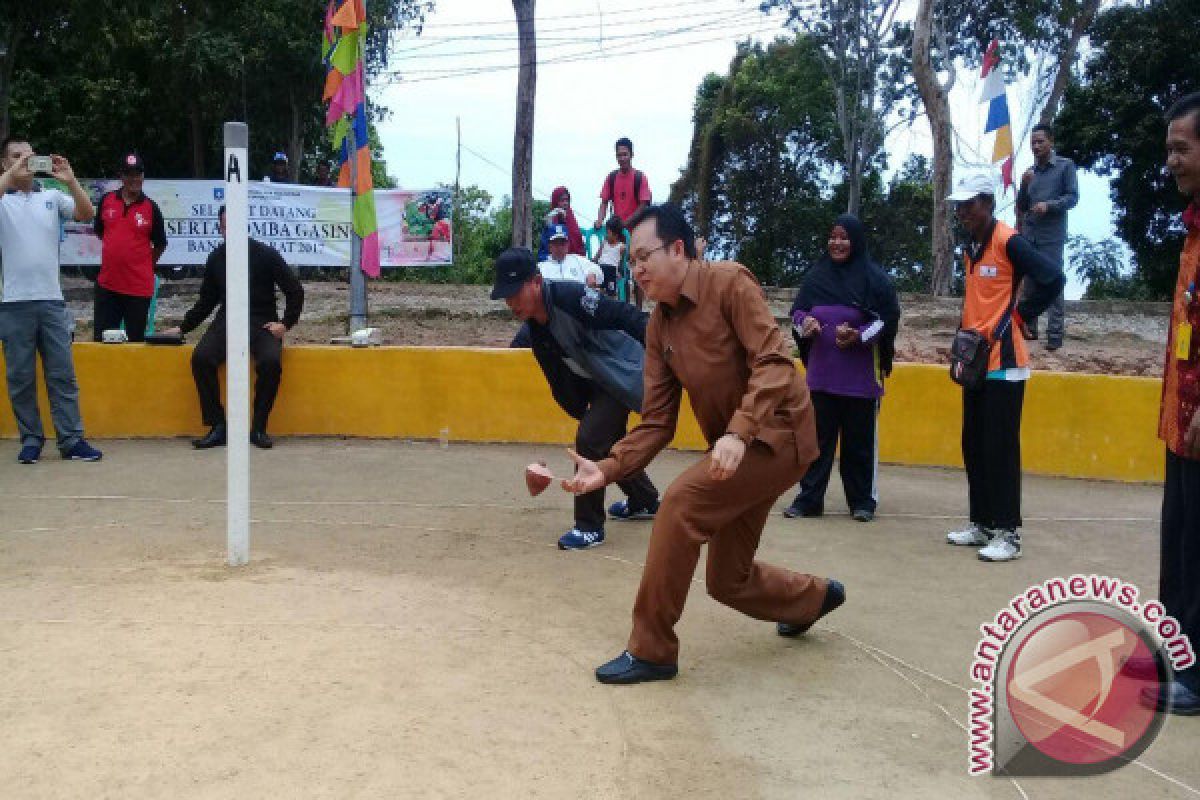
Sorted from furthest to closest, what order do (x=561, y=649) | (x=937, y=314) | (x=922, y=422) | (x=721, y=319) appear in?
(x=937, y=314) < (x=922, y=422) < (x=561, y=649) < (x=721, y=319)

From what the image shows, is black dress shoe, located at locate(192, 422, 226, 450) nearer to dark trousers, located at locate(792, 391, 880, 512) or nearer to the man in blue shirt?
dark trousers, located at locate(792, 391, 880, 512)

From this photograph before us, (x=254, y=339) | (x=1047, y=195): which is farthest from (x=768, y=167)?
(x=254, y=339)

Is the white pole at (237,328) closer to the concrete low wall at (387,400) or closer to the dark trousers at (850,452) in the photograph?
the dark trousers at (850,452)

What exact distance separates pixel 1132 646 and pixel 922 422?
4.26m

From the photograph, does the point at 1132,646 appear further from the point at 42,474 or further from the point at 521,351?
the point at 42,474

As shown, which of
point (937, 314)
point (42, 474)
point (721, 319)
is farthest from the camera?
point (937, 314)

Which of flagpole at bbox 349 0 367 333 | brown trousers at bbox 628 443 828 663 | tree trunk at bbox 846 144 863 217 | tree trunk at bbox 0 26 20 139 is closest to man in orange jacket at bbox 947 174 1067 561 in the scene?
brown trousers at bbox 628 443 828 663

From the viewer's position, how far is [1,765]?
3.42 meters

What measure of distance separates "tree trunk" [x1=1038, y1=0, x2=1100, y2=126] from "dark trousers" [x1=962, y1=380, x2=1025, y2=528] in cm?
1795

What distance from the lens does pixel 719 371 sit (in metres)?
4.15

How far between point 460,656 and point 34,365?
498cm

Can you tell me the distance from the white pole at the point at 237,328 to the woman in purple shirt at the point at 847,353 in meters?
3.18

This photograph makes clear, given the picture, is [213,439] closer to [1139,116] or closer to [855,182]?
[1139,116]

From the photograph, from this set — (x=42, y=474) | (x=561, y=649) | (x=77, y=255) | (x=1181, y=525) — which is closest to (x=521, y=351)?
(x=42, y=474)
